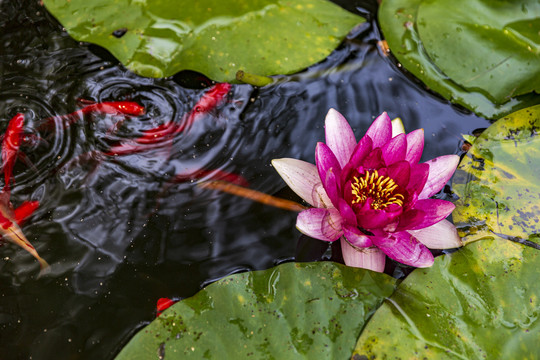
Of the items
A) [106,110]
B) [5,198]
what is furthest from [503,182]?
[5,198]

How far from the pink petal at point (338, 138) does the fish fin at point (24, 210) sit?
1.54m

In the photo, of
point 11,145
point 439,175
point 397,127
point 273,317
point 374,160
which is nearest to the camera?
point 273,317

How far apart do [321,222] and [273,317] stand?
0.46 metres

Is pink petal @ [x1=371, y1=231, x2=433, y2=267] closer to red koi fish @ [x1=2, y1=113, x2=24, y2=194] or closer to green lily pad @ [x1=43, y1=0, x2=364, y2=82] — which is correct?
green lily pad @ [x1=43, y1=0, x2=364, y2=82]

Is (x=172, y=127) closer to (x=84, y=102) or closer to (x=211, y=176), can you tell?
(x=211, y=176)

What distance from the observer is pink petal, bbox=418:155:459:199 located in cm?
189

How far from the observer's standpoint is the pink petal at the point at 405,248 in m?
1.78

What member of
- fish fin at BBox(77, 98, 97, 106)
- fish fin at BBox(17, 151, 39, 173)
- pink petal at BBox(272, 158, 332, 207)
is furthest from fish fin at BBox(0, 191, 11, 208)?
pink petal at BBox(272, 158, 332, 207)

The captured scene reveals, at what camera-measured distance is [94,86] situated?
2506 mm

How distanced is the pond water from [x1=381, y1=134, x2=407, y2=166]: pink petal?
0.61 metres

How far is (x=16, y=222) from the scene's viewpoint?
6.81 feet

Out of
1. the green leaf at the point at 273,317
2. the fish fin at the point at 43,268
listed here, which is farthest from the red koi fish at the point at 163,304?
the fish fin at the point at 43,268

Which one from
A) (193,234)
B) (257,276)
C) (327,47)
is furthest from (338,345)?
(327,47)

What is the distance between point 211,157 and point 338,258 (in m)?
0.90
